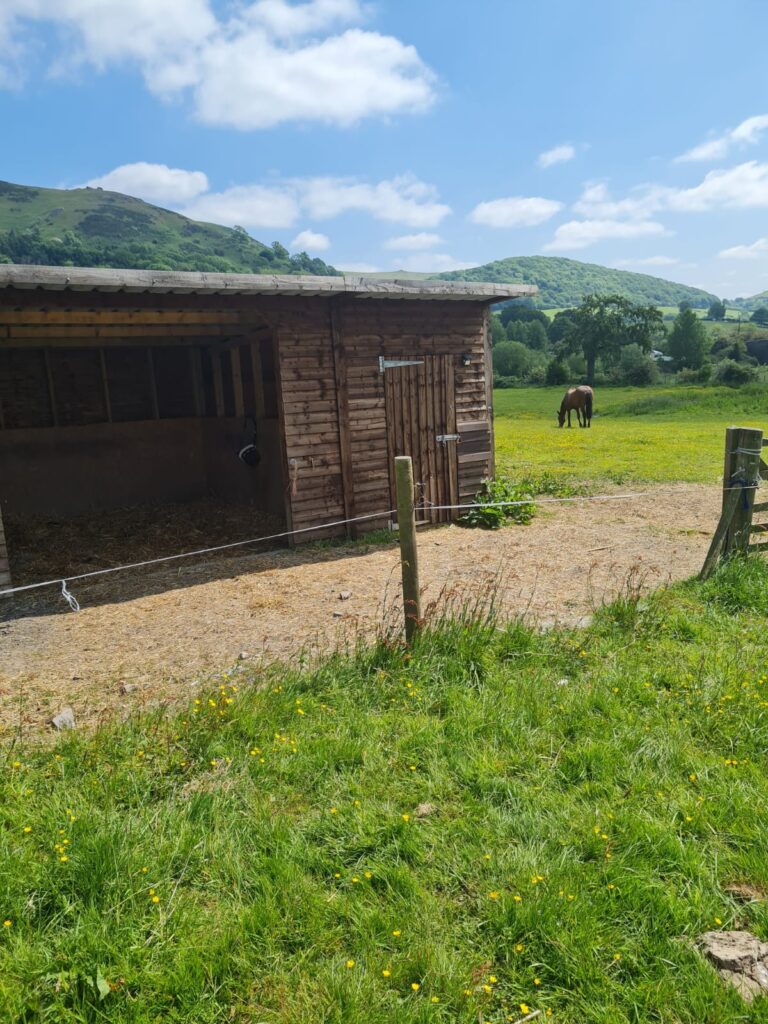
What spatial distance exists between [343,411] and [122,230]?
150m

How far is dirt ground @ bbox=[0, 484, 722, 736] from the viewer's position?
5.02 m

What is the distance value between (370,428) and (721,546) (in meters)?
Answer: 4.89

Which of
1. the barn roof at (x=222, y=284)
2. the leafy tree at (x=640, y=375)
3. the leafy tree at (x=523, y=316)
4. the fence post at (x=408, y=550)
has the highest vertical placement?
the leafy tree at (x=523, y=316)

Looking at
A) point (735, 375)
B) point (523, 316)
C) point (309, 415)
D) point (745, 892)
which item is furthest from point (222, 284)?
point (523, 316)

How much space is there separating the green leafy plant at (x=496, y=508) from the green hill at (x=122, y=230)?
297 feet

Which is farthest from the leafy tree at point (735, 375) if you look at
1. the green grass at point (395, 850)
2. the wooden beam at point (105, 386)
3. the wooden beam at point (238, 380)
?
the green grass at point (395, 850)

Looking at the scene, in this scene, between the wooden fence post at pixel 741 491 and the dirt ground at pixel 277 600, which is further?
the wooden fence post at pixel 741 491

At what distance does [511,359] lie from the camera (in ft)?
229

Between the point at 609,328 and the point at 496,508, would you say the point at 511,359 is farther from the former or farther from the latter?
the point at 496,508

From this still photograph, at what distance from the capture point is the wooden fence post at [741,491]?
6.30 metres

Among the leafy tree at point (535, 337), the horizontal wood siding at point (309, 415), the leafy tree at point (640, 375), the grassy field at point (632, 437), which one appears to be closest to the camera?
the horizontal wood siding at point (309, 415)

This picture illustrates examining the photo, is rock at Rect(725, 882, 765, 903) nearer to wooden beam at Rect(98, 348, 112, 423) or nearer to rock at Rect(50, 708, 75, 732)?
rock at Rect(50, 708, 75, 732)

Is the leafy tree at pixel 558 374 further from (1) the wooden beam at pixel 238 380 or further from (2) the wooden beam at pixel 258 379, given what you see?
(2) the wooden beam at pixel 258 379

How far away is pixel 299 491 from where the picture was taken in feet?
29.6
